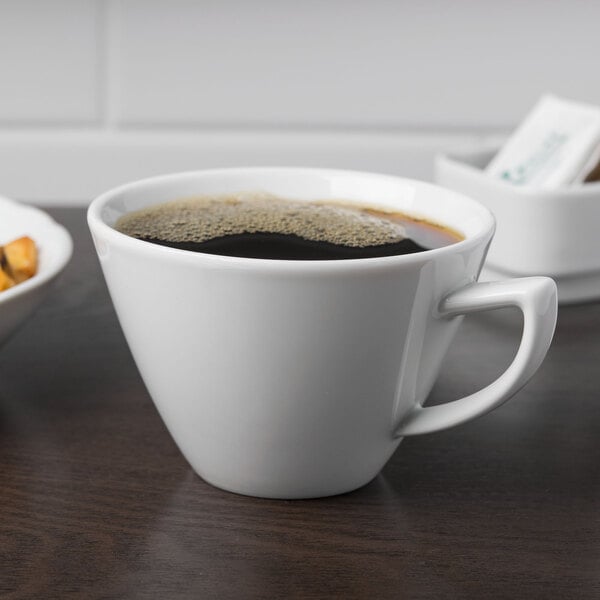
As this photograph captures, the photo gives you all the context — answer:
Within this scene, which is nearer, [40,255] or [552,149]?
[40,255]

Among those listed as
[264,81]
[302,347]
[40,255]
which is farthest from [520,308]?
[264,81]

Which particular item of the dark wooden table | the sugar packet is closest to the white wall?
the sugar packet

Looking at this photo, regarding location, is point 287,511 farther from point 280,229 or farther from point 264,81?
point 264,81

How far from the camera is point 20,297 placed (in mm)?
416

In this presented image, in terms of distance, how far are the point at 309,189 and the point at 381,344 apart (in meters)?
0.13

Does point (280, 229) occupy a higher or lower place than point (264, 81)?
higher

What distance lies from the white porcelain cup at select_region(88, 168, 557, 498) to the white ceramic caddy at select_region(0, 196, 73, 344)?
0.20ft

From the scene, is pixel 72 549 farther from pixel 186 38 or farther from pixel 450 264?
pixel 186 38

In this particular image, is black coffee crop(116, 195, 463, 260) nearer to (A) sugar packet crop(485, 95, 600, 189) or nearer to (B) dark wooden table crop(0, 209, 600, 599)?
(B) dark wooden table crop(0, 209, 600, 599)

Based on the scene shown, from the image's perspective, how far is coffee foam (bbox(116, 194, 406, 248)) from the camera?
1.29ft

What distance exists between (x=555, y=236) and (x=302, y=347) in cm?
33

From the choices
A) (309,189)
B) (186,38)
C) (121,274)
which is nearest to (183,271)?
(121,274)

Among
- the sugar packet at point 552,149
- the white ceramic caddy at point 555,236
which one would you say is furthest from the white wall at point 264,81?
the white ceramic caddy at point 555,236

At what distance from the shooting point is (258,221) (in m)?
0.41
